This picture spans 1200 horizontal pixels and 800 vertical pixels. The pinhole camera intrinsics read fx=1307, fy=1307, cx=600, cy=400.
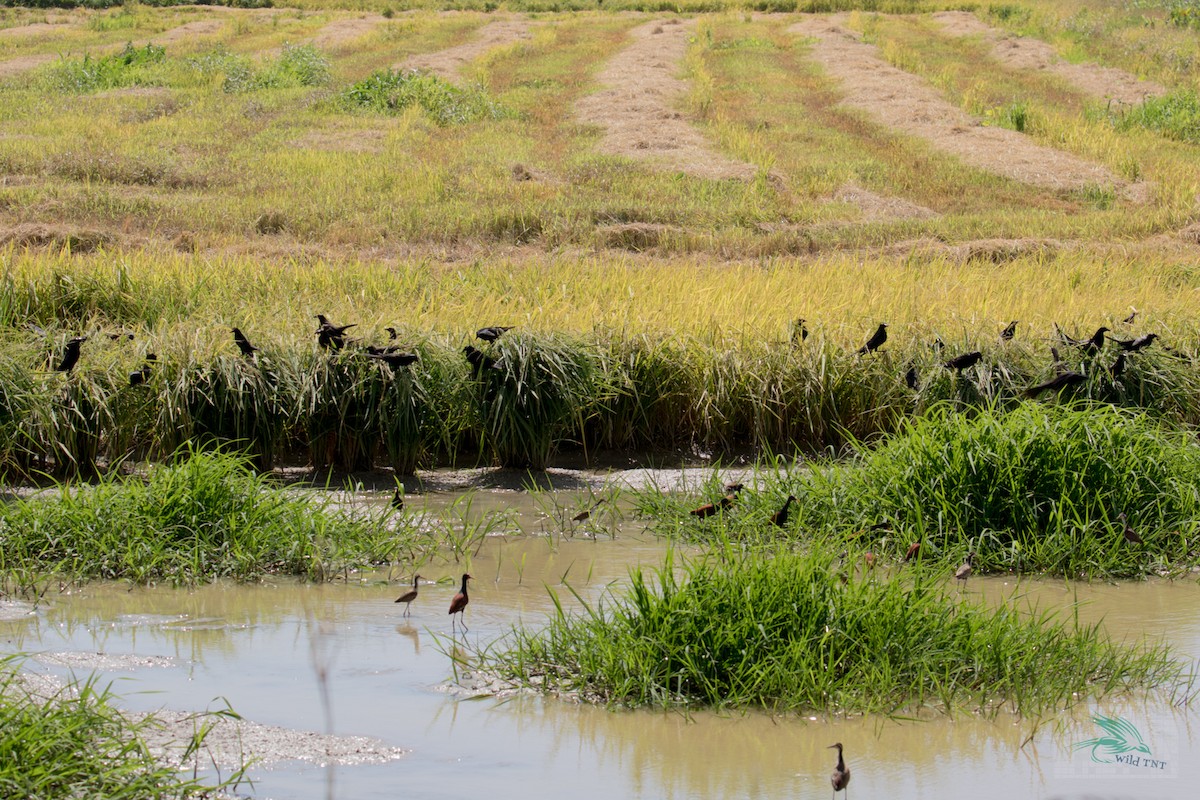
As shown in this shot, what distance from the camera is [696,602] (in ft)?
12.9

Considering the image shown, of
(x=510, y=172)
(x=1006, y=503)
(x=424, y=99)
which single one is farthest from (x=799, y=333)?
(x=424, y=99)

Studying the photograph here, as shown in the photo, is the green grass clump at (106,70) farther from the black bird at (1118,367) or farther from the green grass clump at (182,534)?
the black bird at (1118,367)

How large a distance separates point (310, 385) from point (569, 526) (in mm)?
1641

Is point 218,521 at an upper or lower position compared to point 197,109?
lower

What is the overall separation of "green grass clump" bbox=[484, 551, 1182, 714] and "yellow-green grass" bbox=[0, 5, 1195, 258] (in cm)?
920

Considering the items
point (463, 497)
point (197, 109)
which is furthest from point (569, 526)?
point (197, 109)

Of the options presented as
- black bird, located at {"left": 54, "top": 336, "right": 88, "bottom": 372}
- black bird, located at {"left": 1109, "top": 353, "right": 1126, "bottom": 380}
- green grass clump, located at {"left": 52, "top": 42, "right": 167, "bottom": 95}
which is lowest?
black bird, located at {"left": 1109, "top": 353, "right": 1126, "bottom": 380}

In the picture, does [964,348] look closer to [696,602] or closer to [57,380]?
[696,602]

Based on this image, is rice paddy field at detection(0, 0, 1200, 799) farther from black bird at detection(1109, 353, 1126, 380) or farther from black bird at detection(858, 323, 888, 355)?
black bird at detection(858, 323, 888, 355)

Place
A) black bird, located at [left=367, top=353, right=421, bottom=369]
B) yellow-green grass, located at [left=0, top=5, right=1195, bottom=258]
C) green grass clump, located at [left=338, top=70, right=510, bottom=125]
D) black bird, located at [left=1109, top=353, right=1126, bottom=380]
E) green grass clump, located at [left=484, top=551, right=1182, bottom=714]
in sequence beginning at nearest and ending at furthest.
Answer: green grass clump, located at [left=484, top=551, right=1182, bottom=714]
black bird, located at [left=367, top=353, right=421, bottom=369]
black bird, located at [left=1109, top=353, right=1126, bottom=380]
yellow-green grass, located at [left=0, top=5, right=1195, bottom=258]
green grass clump, located at [left=338, top=70, right=510, bottom=125]

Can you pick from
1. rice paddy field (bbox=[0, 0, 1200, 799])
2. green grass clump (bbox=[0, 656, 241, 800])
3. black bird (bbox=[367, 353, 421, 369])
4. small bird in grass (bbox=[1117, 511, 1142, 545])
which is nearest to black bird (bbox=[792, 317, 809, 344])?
rice paddy field (bbox=[0, 0, 1200, 799])

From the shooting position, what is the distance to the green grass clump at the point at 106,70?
2394 cm

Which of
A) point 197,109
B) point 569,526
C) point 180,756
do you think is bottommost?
point 569,526

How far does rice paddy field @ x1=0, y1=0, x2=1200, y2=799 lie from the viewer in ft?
12.1
